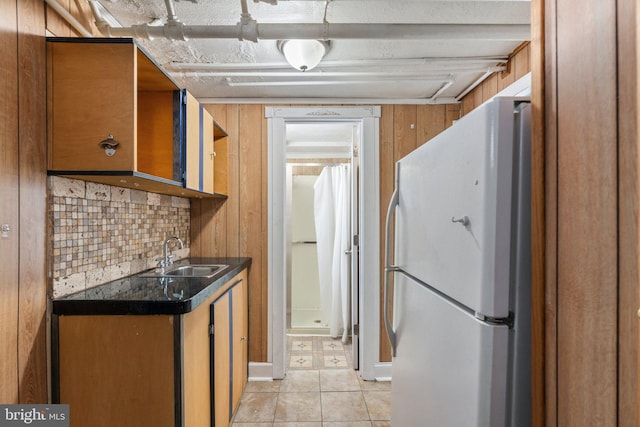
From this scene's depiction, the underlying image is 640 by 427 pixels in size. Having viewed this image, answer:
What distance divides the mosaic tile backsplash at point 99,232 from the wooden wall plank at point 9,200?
147 mm

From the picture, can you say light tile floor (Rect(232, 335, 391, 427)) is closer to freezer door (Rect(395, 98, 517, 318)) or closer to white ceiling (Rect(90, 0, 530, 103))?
freezer door (Rect(395, 98, 517, 318))

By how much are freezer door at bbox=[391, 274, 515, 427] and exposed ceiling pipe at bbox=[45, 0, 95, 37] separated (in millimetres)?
1744

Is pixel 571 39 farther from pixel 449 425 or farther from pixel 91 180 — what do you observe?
pixel 91 180

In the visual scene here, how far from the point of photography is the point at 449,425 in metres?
0.98

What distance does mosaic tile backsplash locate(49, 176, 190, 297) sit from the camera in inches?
48.9

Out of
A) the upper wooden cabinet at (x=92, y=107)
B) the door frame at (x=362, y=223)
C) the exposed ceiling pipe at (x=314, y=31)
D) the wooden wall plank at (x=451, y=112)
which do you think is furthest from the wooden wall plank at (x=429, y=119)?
the upper wooden cabinet at (x=92, y=107)

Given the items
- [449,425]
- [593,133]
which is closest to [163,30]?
[593,133]

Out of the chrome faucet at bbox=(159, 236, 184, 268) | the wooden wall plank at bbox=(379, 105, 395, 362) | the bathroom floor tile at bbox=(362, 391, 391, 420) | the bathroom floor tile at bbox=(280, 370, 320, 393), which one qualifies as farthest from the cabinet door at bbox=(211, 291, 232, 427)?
the wooden wall plank at bbox=(379, 105, 395, 362)

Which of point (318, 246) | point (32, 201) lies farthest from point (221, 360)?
point (318, 246)

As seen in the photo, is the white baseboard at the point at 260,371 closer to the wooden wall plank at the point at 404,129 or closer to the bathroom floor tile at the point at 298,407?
the bathroom floor tile at the point at 298,407

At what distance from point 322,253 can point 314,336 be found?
2.88 feet

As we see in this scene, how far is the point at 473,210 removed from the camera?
2.86 feet

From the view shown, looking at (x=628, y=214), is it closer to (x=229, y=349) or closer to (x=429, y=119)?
(x=229, y=349)

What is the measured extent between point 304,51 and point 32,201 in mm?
1331
